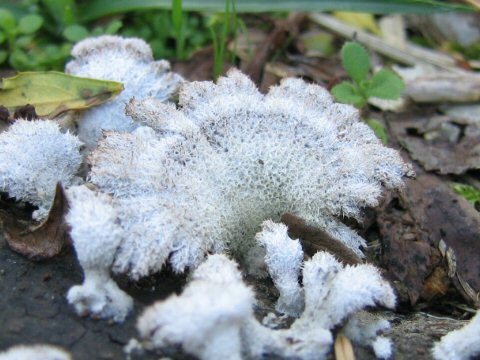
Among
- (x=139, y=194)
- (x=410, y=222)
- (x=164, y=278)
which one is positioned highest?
(x=139, y=194)

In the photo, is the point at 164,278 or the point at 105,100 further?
the point at 105,100

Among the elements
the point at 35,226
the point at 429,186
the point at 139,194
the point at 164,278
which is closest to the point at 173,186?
the point at 139,194

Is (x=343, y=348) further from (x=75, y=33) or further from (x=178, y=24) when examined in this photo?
(x=75, y=33)

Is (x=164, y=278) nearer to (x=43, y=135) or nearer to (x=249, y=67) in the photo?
(x=43, y=135)

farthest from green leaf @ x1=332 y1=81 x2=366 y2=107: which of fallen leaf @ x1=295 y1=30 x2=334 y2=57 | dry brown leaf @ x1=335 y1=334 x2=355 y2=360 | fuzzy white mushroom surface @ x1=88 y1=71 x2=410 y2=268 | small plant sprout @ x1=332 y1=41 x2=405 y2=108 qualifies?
dry brown leaf @ x1=335 y1=334 x2=355 y2=360

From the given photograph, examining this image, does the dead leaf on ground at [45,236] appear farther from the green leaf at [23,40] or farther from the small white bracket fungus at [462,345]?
the green leaf at [23,40]

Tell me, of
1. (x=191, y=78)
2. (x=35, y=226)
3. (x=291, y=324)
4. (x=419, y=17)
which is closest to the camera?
(x=291, y=324)

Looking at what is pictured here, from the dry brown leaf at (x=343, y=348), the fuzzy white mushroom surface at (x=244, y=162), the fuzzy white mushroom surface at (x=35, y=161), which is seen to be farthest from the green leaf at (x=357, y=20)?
Answer: the dry brown leaf at (x=343, y=348)
